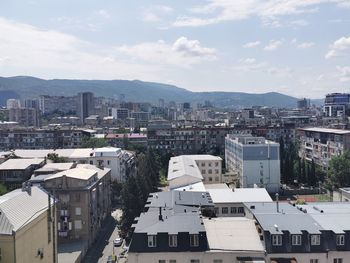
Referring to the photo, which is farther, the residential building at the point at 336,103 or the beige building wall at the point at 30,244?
the residential building at the point at 336,103

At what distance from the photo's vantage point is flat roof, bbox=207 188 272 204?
35.3 meters

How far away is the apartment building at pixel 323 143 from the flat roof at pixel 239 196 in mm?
33522

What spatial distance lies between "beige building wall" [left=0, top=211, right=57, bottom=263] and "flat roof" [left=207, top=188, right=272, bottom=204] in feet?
46.0

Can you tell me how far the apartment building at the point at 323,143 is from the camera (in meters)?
67.0

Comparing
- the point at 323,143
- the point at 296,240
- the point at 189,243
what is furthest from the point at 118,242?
the point at 323,143

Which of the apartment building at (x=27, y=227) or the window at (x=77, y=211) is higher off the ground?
the apartment building at (x=27, y=227)

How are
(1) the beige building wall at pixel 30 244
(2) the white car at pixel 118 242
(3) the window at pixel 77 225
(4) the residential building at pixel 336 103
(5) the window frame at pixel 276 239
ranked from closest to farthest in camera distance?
1. (1) the beige building wall at pixel 30 244
2. (5) the window frame at pixel 276 239
3. (2) the white car at pixel 118 242
4. (3) the window at pixel 77 225
5. (4) the residential building at pixel 336 103

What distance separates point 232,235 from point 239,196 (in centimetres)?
1321

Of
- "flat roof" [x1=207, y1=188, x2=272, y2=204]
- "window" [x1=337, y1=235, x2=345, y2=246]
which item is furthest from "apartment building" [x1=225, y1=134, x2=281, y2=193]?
"window" [x1=337, y1=235, x2=345, y2=246]

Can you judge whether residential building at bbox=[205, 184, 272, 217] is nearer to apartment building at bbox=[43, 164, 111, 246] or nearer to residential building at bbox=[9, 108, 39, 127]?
apartment building at bbox=[43, 164, 111, 246]

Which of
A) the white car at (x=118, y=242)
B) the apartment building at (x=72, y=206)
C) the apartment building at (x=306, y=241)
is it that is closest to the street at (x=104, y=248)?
the white car at (x=118, y=242)

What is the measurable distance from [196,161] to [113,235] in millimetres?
22303

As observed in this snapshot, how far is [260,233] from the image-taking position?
23.6 m

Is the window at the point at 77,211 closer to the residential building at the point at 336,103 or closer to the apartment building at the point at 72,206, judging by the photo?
the apartment building at the point at 72,206
